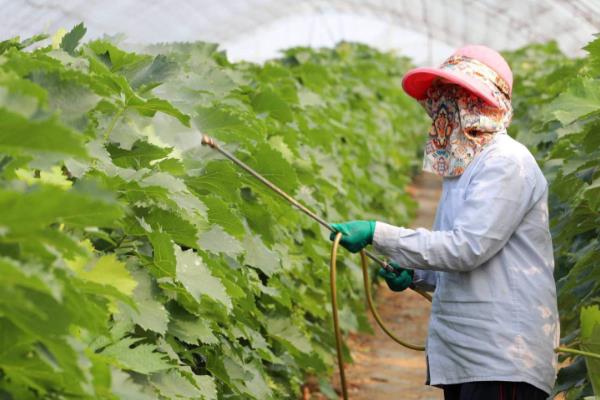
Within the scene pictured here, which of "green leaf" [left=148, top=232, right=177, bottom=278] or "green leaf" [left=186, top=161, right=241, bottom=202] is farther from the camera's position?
"green leaf" [left=186, top=161, right=241, bottom=202]

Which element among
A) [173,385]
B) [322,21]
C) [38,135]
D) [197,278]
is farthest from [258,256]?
[322,21]

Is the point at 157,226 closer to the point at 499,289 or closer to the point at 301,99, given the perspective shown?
the point at 499,289

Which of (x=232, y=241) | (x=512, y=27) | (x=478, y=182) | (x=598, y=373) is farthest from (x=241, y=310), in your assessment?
(x=512, y=27)

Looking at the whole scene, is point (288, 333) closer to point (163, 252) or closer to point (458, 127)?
point (458, 127)

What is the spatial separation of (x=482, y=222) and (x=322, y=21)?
3169cm

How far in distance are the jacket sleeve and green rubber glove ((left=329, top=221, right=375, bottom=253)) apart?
157 millimetres

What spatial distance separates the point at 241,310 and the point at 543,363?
3.63ft

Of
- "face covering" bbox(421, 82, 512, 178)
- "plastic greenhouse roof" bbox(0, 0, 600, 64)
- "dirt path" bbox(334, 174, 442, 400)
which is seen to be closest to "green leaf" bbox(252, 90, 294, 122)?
"face covering" bbox(421, 82, 512, 178)

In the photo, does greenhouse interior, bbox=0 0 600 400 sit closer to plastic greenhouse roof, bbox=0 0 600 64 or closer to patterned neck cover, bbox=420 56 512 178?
patterned neck cover, bbox=420 56 512 178

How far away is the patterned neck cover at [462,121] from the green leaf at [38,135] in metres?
2.01

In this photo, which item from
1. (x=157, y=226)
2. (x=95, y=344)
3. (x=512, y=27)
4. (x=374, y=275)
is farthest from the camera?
(x=512, y=27)

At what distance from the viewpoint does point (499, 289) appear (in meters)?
3.46

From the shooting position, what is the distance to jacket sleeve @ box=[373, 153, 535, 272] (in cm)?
337

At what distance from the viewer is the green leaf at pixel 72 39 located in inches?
127
